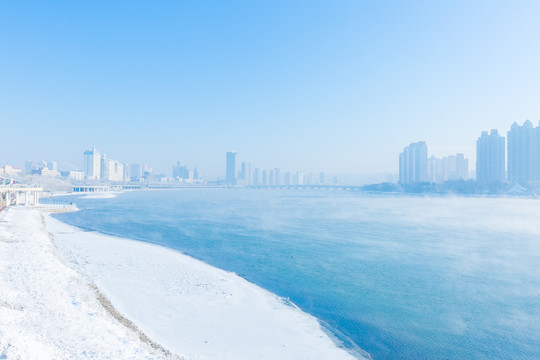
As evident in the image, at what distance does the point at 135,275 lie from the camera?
10.0 meters

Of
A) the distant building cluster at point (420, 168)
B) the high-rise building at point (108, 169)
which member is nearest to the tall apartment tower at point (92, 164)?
the high-rise building at point (108, 169)

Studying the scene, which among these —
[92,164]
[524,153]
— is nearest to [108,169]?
[92,164]

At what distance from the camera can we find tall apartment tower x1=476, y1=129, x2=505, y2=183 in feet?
285

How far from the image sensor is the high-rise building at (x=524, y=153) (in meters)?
81.2

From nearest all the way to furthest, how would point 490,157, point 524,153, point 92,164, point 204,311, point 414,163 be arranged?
point 204,311, point 524,153, point 490,157, point 414,163, point 92,164

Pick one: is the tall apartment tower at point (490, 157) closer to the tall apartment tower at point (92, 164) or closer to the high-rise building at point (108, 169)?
the high-rise building at point (108, 169)

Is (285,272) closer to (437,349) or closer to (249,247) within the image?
(249,247)

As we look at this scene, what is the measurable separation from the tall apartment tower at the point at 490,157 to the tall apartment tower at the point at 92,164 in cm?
15004

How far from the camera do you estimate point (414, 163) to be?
11575cm

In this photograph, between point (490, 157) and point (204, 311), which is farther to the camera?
point (490, 157)

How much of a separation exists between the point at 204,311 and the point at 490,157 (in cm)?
10508

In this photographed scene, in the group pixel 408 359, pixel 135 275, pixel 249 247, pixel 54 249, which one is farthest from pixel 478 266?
pixel 54 249

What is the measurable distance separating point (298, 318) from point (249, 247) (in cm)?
839

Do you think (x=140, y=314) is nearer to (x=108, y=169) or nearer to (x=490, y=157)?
(x=490, y=157)
